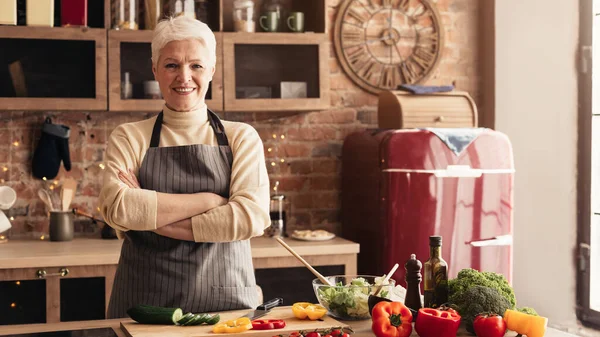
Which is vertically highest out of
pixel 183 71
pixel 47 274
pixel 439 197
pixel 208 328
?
pixel 183 71

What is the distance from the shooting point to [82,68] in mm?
3990

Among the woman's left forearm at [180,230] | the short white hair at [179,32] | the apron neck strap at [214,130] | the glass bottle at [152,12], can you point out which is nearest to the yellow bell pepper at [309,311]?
the woman's left forearm at [180,230]

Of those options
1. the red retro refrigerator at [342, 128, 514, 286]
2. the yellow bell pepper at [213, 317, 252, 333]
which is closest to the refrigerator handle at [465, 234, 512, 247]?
the red retro refrigerator at [342, 128, 514, 286]

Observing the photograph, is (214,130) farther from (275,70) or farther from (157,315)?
(275,70)

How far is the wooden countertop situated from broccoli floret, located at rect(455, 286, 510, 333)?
1.91 metres

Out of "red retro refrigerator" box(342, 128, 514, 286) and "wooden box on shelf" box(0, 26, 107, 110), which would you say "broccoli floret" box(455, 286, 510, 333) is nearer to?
"red retro refrigerator" box(342, 128, 514, 286)

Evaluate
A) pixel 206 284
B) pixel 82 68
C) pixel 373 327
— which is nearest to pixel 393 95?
pixel 82 68

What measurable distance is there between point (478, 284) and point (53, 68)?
2.70m

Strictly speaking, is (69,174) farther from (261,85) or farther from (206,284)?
(206,284)

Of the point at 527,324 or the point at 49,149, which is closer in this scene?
the point at 527,324

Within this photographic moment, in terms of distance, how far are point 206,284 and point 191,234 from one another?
6.8 inches

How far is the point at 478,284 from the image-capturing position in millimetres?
2096

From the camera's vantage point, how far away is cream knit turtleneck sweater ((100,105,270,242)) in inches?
92.9

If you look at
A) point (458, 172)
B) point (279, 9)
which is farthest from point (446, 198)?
point (279, 9)
